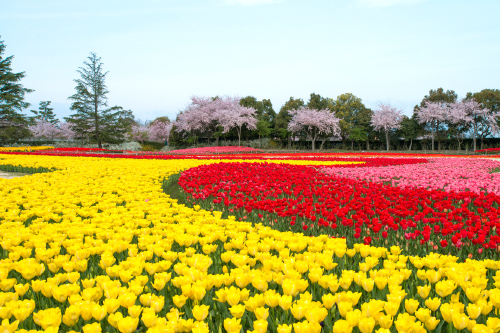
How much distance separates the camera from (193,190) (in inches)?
301

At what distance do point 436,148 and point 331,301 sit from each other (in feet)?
162

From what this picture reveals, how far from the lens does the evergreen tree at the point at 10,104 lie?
39906 mm

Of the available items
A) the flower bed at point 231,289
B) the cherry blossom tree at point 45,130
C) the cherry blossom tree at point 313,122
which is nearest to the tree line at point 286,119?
the cherry blossom tree at point 313,122

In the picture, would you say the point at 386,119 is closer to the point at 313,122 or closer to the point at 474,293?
the point at 313,122

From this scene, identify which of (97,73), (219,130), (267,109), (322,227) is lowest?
(322,227)

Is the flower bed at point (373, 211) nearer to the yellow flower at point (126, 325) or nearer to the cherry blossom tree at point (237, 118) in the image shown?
the yellow flower at point (126, 325)

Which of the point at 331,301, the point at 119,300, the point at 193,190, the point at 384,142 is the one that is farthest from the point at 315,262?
the point at 384,142

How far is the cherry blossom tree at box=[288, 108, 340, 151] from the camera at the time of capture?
4262 centimetres

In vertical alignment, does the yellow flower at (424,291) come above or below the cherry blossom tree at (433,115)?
below

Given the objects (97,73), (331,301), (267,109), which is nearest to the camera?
(331,301)

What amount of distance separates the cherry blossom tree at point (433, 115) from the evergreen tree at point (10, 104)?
45181 millimetres

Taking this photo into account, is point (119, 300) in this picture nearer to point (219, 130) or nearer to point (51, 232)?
point (51, 232)

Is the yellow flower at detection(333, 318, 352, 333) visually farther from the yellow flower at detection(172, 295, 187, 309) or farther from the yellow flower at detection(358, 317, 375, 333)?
the yellow flower at detection(172, 295, 187, 309)

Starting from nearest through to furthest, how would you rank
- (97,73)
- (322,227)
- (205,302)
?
(205,302)
(322,227)
(97,73)
